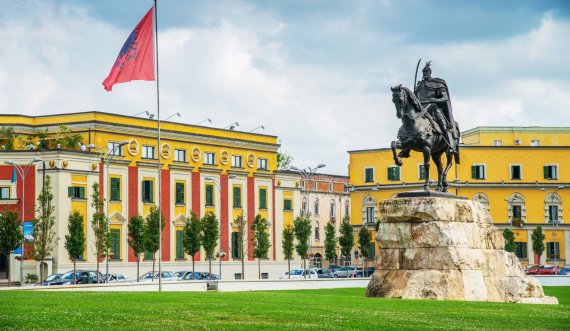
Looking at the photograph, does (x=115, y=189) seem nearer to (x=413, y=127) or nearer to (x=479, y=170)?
(x=479, y=170)

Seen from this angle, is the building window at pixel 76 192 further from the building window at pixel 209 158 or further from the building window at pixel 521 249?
the building window at pixel 521 249

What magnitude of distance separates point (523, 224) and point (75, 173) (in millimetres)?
56517

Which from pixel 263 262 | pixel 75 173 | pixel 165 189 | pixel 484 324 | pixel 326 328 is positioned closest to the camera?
pixel 326 328

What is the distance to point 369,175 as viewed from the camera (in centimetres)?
12350

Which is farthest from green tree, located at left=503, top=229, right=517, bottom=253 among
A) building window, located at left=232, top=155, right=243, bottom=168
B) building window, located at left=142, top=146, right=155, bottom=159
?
building window, located at left=142, top=146, right=155, bottom=159

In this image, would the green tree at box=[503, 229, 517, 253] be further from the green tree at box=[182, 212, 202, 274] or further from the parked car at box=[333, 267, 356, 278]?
the green tree at box=[182, 212, 202, 274]

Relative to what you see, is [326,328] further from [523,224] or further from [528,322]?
[523,224]

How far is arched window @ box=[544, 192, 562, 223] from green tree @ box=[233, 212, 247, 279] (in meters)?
37.6

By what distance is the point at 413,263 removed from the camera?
3672cm

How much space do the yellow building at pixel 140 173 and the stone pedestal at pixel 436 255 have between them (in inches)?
1974

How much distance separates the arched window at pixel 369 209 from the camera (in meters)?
123

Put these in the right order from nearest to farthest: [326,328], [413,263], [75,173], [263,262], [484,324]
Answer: [326,328], [484,324], [413,263], [75,173], [263,262]

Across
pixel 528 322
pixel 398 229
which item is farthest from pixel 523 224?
pixel 528 322

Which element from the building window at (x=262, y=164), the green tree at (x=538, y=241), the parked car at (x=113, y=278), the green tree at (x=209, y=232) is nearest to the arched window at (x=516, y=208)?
the green tree at (x=538, y=241)
